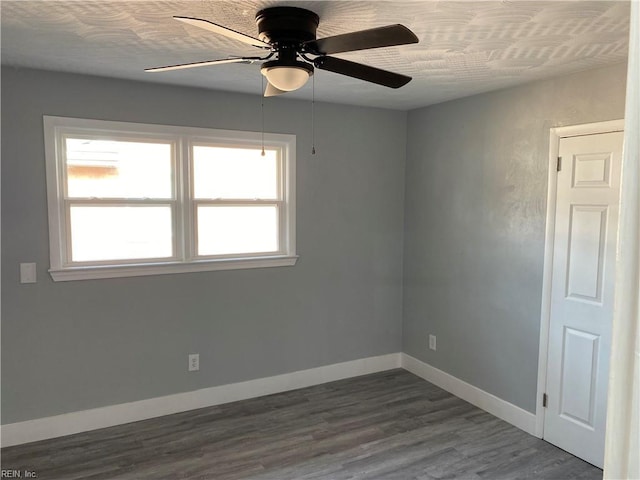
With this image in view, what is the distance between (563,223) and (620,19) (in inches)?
53.6

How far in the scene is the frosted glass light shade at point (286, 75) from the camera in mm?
1768

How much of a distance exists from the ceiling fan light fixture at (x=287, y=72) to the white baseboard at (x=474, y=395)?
285 cm

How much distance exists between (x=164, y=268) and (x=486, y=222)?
8.21 ft

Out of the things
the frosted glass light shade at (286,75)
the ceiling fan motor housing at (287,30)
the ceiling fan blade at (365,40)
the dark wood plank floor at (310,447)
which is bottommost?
the dark wood plank floor at (310,447)

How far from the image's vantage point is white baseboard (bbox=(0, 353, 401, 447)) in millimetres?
2990

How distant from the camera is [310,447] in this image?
118 inches

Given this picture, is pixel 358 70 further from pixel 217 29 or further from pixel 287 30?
pixel 217 29

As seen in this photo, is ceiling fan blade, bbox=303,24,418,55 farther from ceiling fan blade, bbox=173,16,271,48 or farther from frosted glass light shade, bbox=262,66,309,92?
ceiling fan blade, bbox=173,16,271,48

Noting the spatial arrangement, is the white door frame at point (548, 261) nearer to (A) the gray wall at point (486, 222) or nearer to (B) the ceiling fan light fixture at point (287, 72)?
(A) the gray wall at point (486, 222)

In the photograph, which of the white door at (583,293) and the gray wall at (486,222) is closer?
the white door at (583,293)

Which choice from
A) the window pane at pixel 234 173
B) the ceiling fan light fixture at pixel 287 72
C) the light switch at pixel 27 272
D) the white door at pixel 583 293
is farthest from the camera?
the window pane at pixel 234 173

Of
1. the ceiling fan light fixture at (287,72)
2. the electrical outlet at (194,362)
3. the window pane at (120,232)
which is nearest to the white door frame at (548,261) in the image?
the ceiling fan light fixture at (287,72)

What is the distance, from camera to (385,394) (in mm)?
3830

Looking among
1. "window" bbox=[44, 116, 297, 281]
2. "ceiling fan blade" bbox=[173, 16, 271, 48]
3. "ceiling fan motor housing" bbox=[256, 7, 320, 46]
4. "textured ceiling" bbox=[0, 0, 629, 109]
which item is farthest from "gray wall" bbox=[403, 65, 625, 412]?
"ceiling fan blade" bbox=[173, 16, 271, 48]
